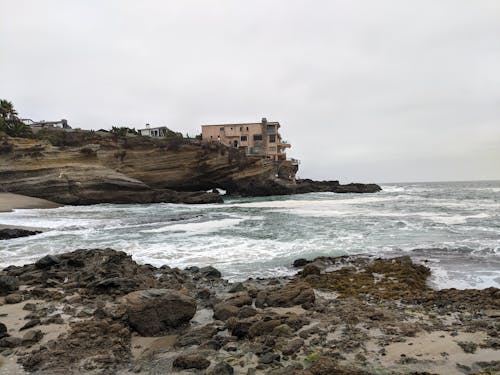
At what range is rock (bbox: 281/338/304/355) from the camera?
16.0 ft

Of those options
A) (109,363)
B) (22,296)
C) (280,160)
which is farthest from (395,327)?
(280,160)

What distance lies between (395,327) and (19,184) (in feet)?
140

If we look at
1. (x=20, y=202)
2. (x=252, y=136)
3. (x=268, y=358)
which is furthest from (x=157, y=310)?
(x=252, y=136)

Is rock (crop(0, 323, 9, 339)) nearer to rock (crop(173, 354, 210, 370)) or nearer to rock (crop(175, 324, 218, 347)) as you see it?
rock (crop(175, 324, 218, 347))

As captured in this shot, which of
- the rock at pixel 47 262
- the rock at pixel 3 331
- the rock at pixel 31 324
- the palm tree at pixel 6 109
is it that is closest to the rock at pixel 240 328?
the rock at pixel 31 324

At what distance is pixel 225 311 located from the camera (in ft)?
21.5

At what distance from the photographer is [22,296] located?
7629 mm

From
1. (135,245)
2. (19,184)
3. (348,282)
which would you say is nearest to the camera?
(348,282)

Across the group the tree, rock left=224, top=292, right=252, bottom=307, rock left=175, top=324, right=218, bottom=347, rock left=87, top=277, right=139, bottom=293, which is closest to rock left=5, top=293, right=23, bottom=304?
rock left=87, top=277, right=139, bottom=293

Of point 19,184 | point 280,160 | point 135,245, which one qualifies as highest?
point 280,160

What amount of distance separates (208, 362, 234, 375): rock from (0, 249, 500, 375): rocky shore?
0.02 m

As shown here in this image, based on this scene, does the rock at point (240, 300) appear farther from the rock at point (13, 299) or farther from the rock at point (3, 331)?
the rock at point (13, 299)

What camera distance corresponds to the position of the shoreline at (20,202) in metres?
31.4

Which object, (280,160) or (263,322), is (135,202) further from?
A: (263,322)
